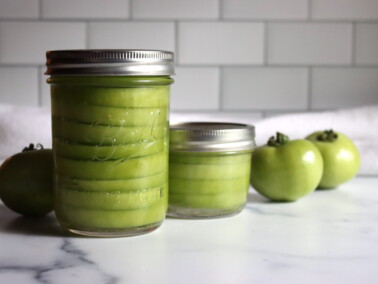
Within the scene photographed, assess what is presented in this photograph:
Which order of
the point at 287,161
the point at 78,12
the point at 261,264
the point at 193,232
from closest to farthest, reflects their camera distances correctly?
the point at 261,264, the point at 193,232, the point at 287,161, the point at 78,12

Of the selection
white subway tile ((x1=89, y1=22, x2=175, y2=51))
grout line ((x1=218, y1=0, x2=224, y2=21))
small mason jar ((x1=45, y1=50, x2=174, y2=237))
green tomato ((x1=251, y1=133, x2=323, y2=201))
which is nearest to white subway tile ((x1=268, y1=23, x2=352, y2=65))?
grout line ((x1=218, y1=0, x2=224, y2=21))

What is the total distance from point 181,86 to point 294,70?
270mm

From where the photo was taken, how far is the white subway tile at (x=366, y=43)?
1.48m

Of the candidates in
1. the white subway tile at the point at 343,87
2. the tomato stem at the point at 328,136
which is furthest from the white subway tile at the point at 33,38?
the tomato stem at the point at 328,136

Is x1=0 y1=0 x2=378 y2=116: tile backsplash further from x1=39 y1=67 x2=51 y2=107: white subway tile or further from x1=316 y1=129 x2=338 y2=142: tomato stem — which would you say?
x1=316 y1=129 x2=338 y2=142: tomato stem

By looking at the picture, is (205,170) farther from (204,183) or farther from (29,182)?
(29,182)

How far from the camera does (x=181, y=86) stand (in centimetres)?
148

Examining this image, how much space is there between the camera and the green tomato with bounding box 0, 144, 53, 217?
2.41 ft

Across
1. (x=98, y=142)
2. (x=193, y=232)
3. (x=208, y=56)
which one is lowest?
(x=193, y=232)

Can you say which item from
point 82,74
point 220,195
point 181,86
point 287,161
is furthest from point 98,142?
point 181,86

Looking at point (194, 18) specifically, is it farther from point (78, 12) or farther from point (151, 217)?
point (151, 217)

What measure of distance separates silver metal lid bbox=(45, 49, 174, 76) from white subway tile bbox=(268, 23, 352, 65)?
34.5 inches

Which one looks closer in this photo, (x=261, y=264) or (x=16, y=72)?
(x=261, y=264)

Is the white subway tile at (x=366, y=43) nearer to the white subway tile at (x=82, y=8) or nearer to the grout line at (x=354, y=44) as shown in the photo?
the grout line at (x=354, y=44)
